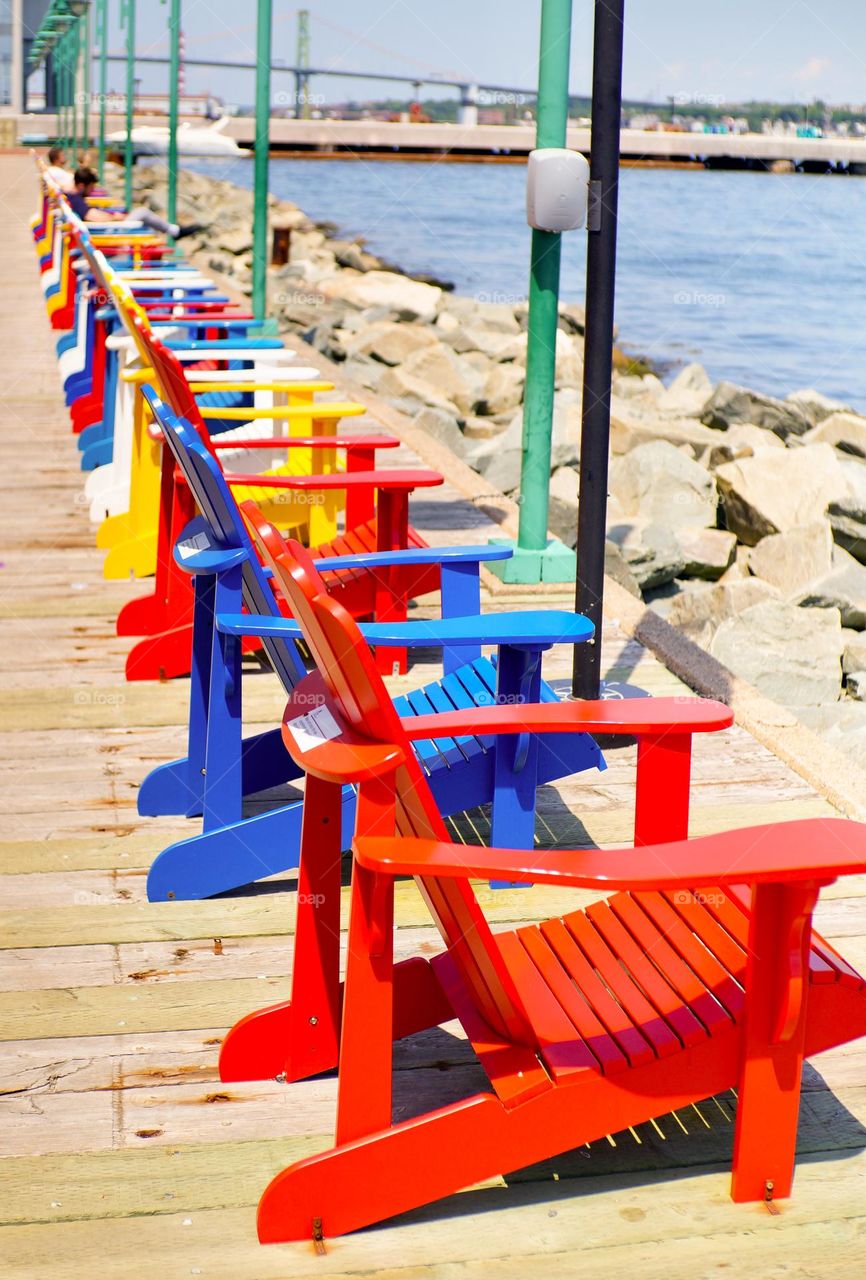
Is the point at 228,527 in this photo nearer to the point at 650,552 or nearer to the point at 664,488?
the point at 650,552

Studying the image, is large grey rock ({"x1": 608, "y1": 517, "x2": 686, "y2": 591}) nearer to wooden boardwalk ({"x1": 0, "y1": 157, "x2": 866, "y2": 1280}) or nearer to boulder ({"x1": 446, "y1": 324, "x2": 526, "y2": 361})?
wooden boardwalk ({"x1": 0, "y1": 157, "x2": 866, "y2": 1280})

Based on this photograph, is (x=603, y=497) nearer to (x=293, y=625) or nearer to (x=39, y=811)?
(x=293, y=625)

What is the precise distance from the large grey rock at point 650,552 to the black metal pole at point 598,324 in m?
3.09

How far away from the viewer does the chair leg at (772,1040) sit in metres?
2.30

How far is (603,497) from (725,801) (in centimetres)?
82

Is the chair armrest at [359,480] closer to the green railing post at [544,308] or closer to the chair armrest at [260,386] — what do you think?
the green railing post at [544,308]

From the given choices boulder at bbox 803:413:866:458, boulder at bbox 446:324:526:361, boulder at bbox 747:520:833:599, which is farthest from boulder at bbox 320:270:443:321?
boulder at bbox 747:520:833:599

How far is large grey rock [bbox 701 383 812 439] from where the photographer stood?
1342 centimetres

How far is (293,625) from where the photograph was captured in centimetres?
338

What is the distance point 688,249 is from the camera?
139 ft

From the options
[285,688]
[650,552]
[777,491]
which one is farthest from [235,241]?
[285,688]

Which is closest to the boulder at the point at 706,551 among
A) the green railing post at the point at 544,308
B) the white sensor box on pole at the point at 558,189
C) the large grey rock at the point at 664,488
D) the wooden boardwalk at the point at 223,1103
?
the large grey rock at the point at 664,488

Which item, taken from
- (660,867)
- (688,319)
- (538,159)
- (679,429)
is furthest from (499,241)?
(660,867)

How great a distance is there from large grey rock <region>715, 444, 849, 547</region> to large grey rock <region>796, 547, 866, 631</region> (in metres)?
1.16
